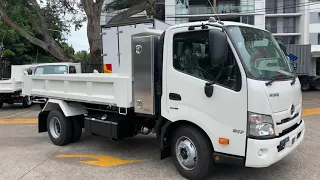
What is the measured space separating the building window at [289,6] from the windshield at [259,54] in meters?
44.8

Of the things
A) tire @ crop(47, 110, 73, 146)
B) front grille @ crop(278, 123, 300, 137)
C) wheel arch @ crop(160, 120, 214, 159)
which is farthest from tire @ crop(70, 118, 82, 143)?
front grille @ crop(278, 123, 300, 137)

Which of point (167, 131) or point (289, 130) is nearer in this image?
point (289, 130)

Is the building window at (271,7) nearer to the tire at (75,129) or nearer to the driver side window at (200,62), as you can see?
the tire at (75,129)

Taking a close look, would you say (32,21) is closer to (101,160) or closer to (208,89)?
(101,160)

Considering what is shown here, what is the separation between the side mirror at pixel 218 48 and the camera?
13.4 feet

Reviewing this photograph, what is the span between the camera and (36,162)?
6.02 metres

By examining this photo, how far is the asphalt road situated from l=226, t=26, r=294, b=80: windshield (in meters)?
1.68

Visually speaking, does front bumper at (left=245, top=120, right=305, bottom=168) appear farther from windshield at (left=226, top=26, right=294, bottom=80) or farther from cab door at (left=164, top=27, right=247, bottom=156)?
windshield at (left=226, top=26, right=294, bottom=80)

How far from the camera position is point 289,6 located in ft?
148

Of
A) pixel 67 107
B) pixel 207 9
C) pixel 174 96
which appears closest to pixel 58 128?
pixel 67 107

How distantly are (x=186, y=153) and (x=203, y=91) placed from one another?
3.38 ft

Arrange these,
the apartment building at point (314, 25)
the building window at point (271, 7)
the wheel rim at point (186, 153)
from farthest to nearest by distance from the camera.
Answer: the building window at point (271, 7)
the apartment building at point (314, 25)
the wheel rim at point (186, 153)

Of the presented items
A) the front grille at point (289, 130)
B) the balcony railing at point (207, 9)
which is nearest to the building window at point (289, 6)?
the balcony railing at point (207, 9)

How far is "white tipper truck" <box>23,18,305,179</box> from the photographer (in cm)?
414
